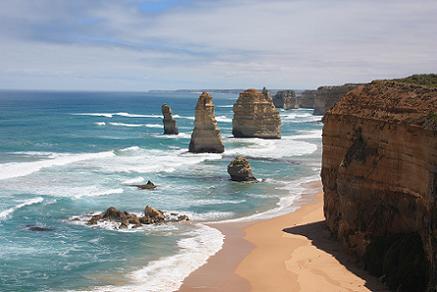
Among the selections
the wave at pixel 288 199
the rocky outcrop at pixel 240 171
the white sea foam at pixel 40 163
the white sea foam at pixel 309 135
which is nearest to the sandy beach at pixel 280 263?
the wave at pixel 288 199

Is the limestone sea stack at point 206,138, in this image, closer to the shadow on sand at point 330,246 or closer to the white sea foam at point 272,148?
the white sea foam at point 272,148

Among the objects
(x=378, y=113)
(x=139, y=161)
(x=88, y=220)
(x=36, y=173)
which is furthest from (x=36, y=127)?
(x=378, y=113)

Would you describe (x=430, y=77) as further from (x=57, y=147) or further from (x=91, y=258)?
(x=57, y=147)

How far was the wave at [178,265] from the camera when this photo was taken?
21266 millimetres

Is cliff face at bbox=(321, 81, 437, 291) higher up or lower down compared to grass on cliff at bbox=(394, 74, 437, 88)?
lower down

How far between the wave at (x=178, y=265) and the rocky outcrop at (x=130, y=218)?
91.6 inches

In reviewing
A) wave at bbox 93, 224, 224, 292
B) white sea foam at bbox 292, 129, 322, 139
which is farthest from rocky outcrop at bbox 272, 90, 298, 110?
wave at bbox 93, 224, 224, 292

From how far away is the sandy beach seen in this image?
835 inches

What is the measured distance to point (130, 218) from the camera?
102ft

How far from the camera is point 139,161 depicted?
183 feet

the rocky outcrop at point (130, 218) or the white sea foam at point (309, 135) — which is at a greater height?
the white sea foam at point (309, 135)

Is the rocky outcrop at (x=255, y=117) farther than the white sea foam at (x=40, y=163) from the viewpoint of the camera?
Yes

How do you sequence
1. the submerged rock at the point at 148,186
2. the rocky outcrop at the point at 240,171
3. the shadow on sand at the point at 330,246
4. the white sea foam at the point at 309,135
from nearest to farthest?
1. the shadow on sand at the point at 330,246
2. the submerged rock at the point at 148,186
3. the rocky outcrop at the point at 240,171
4. the white sea foam at the point at 309,135

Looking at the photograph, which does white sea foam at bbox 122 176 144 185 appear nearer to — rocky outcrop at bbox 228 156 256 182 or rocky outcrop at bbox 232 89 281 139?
rocky outcrop at bbox 228 156 256 182
